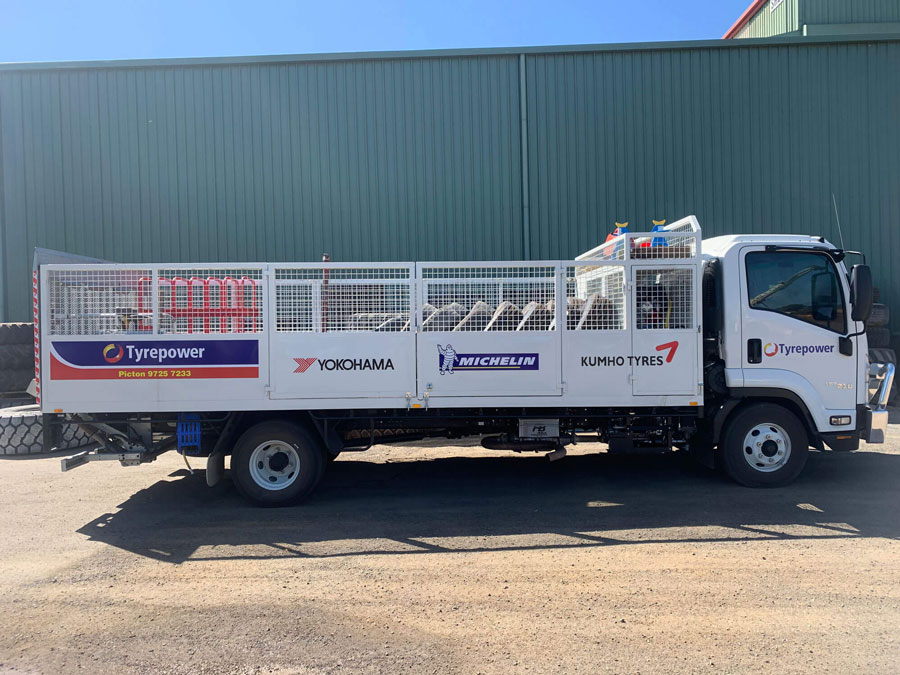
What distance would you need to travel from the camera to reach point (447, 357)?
607cm

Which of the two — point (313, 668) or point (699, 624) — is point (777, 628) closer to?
point (699, 624)

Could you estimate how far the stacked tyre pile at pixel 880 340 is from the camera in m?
12.0

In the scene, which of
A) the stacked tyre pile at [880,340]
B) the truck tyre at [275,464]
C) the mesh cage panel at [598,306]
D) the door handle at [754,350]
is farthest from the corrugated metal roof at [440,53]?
the truck tyre at [275,464]

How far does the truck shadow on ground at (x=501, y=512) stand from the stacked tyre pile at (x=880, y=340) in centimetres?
533

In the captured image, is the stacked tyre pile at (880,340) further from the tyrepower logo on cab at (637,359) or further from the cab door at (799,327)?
the tyrepower logo on cab at (637,359)

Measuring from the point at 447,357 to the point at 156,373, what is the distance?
2.82 m

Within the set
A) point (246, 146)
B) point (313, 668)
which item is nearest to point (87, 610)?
point (313, 668)

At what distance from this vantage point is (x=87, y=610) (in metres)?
4.02

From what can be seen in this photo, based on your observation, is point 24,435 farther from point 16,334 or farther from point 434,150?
point 434,150

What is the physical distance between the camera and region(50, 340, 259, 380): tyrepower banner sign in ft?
19.5

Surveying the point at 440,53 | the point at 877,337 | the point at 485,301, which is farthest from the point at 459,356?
the point at 877,337

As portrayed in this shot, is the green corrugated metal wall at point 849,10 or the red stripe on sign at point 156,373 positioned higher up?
the green corrugated metal wall at point 849,10

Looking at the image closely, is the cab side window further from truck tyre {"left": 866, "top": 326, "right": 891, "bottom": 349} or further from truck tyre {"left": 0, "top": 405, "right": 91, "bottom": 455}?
truck tyre {"left": 0, "top": 405, "right": 91, "bottom": 455}

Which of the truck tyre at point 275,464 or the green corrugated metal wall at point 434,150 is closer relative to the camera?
the truck tyre at point 275,464
